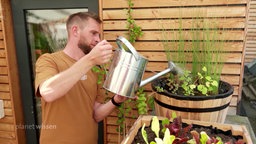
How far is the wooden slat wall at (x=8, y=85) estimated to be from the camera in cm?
269

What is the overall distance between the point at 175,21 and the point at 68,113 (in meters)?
1.21

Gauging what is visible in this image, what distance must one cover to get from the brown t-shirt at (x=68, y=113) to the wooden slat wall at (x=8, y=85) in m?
1.24

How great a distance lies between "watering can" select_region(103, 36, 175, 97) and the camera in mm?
1159

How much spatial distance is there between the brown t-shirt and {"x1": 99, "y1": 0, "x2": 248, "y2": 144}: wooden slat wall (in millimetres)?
581

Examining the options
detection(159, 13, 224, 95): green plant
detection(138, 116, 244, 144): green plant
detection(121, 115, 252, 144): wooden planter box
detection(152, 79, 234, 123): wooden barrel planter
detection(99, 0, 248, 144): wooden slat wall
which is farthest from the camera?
detection(99, 0, 248, 144): wooden slat wall

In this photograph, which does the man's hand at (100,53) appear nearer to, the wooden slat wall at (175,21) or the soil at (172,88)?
the soil at (172,88)

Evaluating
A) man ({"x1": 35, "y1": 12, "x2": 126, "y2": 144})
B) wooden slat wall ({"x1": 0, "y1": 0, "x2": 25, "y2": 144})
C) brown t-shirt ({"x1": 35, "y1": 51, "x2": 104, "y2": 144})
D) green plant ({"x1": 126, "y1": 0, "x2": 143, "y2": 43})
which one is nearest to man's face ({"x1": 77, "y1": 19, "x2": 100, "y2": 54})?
man ({"x1": 35, "y1": 12, "x2": 126, "y2": 144})

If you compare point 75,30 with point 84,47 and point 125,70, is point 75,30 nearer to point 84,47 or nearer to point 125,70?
point 84,47

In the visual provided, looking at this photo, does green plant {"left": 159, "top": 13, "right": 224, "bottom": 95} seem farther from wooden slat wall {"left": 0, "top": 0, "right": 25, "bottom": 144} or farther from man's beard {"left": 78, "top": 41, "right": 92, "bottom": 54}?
wooden slat wall {"left": 0, "top": 0, "right": 25, "bottom": 144}

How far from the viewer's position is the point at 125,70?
1183 mm

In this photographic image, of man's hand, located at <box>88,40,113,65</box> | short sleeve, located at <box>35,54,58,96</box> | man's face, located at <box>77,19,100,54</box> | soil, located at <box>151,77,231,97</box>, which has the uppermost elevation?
man's face, located at <box>77,19,100,54</box>

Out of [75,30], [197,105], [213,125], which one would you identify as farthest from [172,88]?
[75,30]

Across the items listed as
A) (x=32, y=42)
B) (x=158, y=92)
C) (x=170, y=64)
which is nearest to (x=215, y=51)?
(x=170, y=64)

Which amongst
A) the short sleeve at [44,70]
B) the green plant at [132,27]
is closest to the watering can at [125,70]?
the short sleeve at [44,70]
